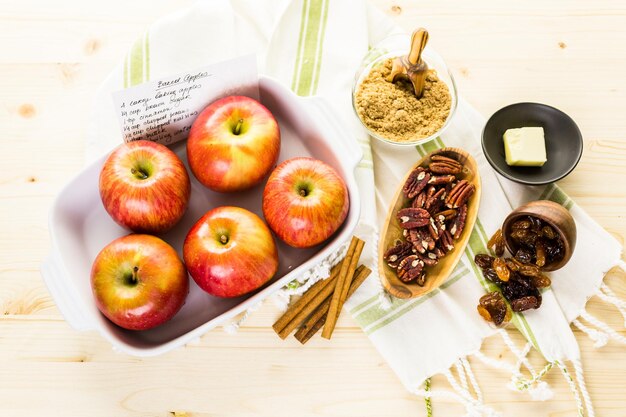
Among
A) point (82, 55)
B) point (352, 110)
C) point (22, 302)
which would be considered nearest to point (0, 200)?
point (22, 302)

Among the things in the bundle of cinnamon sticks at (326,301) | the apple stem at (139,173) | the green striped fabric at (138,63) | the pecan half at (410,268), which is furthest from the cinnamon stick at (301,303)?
the green striped fabric at (138,63)

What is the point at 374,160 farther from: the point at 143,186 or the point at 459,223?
the point at 143,186

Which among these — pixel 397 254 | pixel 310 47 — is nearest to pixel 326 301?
pixel 397 254

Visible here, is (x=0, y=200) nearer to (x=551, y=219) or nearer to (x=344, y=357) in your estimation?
(x=344, y=357)

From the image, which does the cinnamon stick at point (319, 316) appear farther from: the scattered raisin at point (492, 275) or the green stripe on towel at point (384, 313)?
the scattered raisin at point (492, 275)

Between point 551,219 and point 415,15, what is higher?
point 415,15

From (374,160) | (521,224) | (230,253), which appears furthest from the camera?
(374,160)
